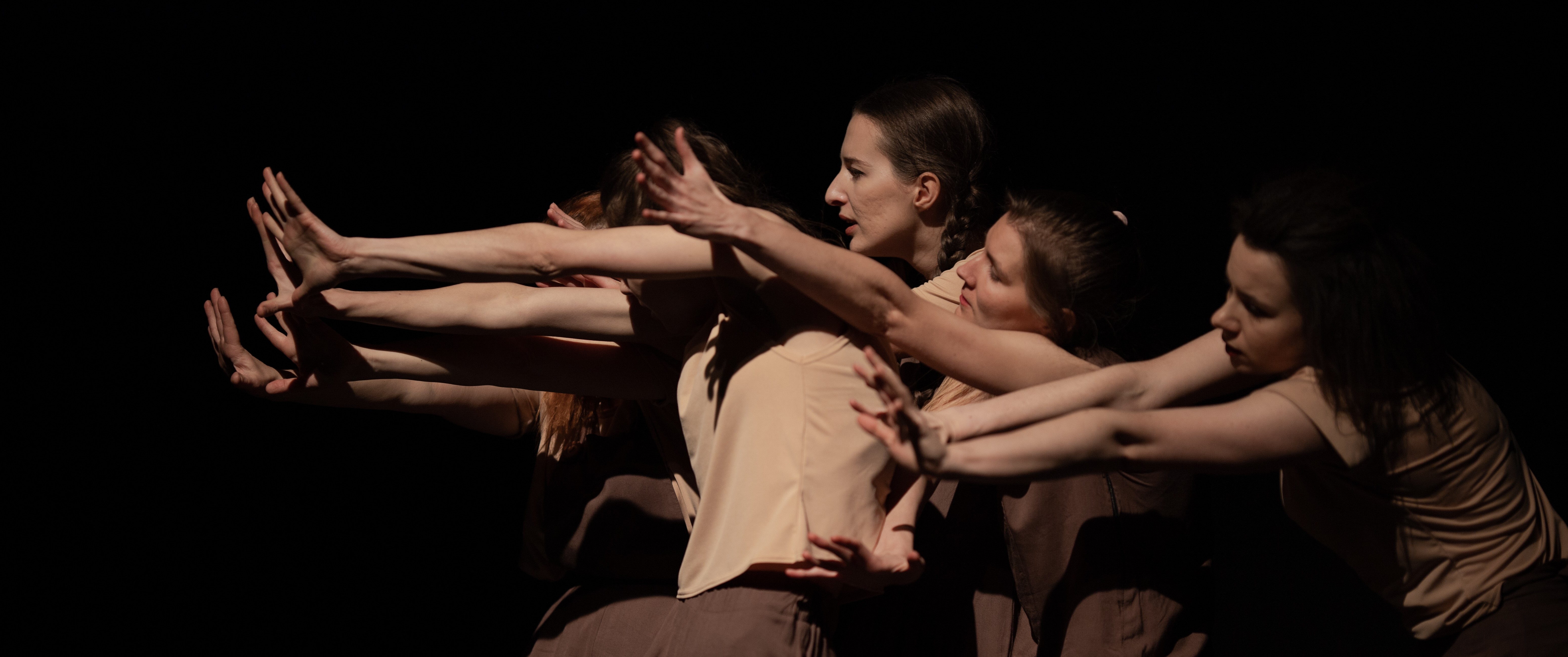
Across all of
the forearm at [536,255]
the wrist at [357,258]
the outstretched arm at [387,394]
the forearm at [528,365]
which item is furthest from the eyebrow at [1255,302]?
the outstretched arm at [387,394]

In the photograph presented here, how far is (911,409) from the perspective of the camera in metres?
1.44

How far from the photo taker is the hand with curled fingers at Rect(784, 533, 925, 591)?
1661 millimetres

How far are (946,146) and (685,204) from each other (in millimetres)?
970

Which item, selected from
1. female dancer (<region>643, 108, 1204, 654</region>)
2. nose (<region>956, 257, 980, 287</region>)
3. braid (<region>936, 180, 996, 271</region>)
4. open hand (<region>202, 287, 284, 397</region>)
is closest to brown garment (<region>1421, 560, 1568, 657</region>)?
female dancer (<region>643, 108, 1204, 654</region>)

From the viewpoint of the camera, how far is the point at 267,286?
122 inches

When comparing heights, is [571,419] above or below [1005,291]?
below

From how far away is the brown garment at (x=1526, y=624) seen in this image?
63.9 inches

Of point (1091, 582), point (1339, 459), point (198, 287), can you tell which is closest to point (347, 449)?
point (198, 287)

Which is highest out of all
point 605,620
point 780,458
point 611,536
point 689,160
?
point 689,160

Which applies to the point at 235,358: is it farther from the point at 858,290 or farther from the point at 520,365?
the point at 858,290

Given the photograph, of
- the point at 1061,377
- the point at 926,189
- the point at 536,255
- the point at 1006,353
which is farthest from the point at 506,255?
the point at 926,189

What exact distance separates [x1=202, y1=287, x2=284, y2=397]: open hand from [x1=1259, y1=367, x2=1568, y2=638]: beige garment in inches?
64.8

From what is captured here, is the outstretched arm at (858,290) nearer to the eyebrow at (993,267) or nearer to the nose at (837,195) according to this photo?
the eyebrow at (993,267)

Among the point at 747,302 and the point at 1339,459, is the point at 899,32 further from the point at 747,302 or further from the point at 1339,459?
the point at 1339,459
